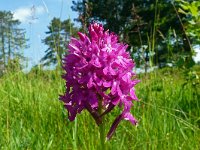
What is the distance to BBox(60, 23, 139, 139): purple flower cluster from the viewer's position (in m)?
1.87

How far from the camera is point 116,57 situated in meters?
1.93

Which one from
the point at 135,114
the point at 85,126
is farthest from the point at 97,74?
the point at 135,114

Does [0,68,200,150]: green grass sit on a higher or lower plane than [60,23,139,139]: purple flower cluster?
lower

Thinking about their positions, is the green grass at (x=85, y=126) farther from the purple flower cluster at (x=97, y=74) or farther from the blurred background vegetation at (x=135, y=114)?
the purple flower cluster at (x=97, y=74)

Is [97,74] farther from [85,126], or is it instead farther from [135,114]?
[135,114]

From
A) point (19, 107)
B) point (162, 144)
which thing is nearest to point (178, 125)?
point (162, 144)

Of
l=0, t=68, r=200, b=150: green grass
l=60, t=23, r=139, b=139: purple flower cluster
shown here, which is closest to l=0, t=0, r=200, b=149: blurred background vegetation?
l=0, t=68, r=200, b=150: green grass

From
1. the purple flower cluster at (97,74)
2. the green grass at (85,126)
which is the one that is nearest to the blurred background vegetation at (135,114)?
the green grass at (85,126)

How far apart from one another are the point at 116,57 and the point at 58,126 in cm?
176

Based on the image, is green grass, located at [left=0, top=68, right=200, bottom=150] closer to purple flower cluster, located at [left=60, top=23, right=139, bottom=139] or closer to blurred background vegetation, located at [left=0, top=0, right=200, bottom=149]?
blurred background vegetation, located at [left=0, top=0, right=200, bottom=149]

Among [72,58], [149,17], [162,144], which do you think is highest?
[149,17]

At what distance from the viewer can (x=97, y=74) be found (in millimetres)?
1893

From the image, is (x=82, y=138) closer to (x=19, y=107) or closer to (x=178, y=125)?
(x=178, y=125)

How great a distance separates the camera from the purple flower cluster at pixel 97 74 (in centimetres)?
187
